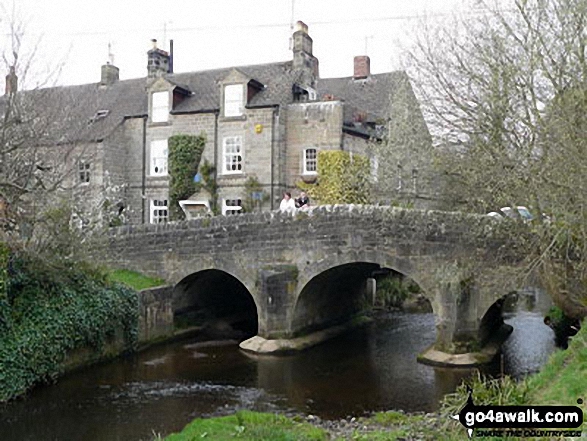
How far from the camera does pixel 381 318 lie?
2625 centimetres

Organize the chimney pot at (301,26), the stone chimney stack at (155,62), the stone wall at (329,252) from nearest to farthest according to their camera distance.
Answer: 1. the stone wall at (329,252)
2. the chimney pot at (301,26)
3. the stone chimney stack at (155,62)

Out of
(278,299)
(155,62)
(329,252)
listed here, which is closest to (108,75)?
(155,62)

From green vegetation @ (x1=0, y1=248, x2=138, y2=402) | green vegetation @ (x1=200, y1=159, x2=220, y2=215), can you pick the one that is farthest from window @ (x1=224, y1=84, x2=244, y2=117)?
green vegetation @ (x1=0, y1=248, x2=138, y2=402)

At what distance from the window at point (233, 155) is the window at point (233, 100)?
1.22 metres

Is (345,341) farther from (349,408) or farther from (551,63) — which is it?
(551,63)

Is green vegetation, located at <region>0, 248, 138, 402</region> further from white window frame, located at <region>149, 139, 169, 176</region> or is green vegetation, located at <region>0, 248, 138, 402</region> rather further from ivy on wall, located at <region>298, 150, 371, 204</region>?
white window frame, located at <region>149, 139, 169, 176</region>

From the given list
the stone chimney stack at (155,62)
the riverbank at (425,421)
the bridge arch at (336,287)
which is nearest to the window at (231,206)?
the bridge arch at (336,287)

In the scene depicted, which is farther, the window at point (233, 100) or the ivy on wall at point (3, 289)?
the window at point (233, 100)


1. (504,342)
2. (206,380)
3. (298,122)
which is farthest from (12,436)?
(298,122)

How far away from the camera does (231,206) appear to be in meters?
30.4

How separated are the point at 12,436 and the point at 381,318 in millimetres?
16995

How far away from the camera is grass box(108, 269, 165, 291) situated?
2128cm

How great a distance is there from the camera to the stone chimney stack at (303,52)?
3042 centimetres

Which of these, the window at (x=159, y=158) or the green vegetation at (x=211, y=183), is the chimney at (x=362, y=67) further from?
the window at (x=159, y=158)
